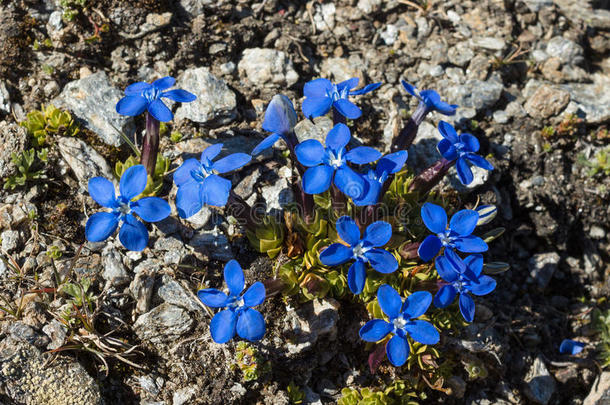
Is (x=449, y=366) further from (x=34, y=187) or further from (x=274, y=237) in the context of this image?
(x=34, y=187)

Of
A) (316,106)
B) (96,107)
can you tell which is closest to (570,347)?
(316,106)

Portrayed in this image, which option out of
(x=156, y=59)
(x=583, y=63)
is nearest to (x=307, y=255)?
(x=156, y=59)

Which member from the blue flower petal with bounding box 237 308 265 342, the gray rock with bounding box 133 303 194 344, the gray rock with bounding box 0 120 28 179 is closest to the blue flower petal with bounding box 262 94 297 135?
the blue flower petal with bounding box 237 308 265 342

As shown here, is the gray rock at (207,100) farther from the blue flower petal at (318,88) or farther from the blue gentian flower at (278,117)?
the blue gentian flower at (278,117)

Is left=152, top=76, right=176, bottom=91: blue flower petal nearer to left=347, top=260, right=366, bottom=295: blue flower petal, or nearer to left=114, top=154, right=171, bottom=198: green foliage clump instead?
left=114, top=154, right=171, bottom=198: green foliage clump

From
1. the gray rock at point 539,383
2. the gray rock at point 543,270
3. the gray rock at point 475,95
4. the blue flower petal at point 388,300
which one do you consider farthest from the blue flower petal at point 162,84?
the gray rock at point 539,383

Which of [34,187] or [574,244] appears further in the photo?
[574,244]
